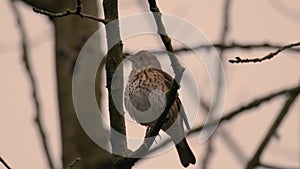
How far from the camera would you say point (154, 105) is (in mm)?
4215

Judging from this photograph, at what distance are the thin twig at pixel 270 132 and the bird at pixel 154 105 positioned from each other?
0.43 metres

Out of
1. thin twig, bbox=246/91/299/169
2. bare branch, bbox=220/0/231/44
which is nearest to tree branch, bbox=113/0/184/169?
thin twig, bbox=246/91/299/169

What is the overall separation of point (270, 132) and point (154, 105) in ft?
1.98

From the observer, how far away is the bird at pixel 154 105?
4.45 metres

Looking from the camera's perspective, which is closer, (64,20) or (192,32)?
(192,32)

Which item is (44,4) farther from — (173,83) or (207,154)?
(173,83)

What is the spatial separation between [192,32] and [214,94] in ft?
1.18

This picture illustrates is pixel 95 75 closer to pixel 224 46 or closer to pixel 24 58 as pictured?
pixel 24 58

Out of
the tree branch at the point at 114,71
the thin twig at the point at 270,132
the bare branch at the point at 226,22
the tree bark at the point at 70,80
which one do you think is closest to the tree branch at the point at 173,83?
the tree branch at the point at 114,71

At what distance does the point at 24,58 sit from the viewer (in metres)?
A: 4.59

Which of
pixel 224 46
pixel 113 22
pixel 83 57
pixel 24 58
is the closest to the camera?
pixel 113 22

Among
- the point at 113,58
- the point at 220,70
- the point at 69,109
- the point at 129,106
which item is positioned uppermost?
the point at 113,58

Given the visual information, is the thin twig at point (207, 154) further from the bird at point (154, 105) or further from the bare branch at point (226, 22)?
the bare branch at point (226, 22)

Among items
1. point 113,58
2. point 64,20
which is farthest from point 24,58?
point 113,58
